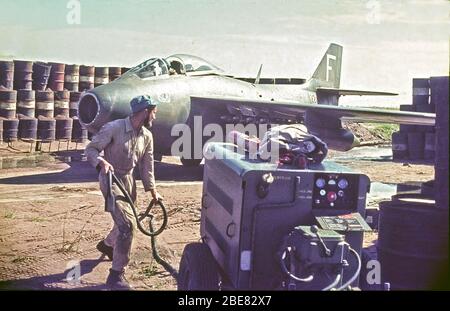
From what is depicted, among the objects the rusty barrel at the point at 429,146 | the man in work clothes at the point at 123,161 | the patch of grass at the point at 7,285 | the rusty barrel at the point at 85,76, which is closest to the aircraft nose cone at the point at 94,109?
the man in work clothes at the point at 123,161

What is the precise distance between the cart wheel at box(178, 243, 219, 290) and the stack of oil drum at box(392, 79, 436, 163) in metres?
11.7

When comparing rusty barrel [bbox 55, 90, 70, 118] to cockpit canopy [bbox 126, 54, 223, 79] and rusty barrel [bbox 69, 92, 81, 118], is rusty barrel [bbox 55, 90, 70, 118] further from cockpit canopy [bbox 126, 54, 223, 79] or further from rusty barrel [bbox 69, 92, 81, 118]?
cockpit canopy [bbox 126, 54, 223, 79]

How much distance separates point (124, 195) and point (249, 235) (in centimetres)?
165

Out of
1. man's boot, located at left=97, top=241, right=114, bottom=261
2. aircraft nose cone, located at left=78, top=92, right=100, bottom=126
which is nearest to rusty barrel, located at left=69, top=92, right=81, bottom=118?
aircraft nose cone, located at left=78, top=92, right=100, bottom=126

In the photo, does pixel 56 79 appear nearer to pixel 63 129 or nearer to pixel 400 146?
pixel 63 129

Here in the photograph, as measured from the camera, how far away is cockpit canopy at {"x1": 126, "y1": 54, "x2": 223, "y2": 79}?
424 inches

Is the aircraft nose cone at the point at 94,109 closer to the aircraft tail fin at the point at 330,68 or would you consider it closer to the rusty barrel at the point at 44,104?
the rusty barrel at the point at 44,104

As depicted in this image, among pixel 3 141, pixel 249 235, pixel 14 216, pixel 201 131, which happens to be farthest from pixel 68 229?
pixel 3 141

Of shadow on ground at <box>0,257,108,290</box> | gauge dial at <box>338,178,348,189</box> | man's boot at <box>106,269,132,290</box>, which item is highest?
gauge dial at <box>338,178,348,189</box>

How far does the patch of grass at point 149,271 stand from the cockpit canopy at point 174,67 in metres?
5.79

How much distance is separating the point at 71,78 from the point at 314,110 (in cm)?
941

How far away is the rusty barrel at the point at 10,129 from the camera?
584 inches

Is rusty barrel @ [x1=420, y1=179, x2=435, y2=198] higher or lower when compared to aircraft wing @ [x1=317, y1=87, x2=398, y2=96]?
lower

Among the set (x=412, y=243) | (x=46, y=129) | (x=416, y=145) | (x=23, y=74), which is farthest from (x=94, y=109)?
(x=416, y=145)
